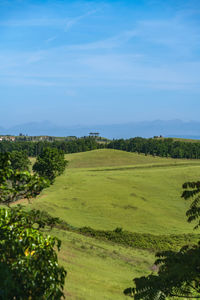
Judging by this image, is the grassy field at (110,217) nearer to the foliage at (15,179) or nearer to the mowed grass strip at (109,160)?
the foliage at (15,179)

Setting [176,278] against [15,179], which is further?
[176,278]

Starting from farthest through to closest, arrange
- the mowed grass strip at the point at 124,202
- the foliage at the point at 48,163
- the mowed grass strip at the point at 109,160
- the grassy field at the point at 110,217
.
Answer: the mowed grass strip at the point at 109,160, the foliage at the point at 48,163, the mowed grass strip at the point at 124,202, the grassy field at the point at 110,217

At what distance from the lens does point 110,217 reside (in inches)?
2402

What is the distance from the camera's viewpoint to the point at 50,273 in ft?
33.6

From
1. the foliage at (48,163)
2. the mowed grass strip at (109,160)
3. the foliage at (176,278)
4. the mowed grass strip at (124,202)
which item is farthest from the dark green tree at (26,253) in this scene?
the mowed grass strip at (109,160)

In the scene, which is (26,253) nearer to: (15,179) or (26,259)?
(26,259)

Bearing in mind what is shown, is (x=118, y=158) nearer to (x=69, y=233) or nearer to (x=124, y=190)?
(x=124, y=190)

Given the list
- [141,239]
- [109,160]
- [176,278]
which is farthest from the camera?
[109,160]

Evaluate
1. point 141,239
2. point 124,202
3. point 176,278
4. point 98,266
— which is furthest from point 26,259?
point 124,202

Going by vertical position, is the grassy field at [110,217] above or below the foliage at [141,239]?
above

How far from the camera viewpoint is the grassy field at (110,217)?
2817cm

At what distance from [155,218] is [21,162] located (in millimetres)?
45639

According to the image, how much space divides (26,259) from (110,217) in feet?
172

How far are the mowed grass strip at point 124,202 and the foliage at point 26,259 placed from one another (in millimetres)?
43801
